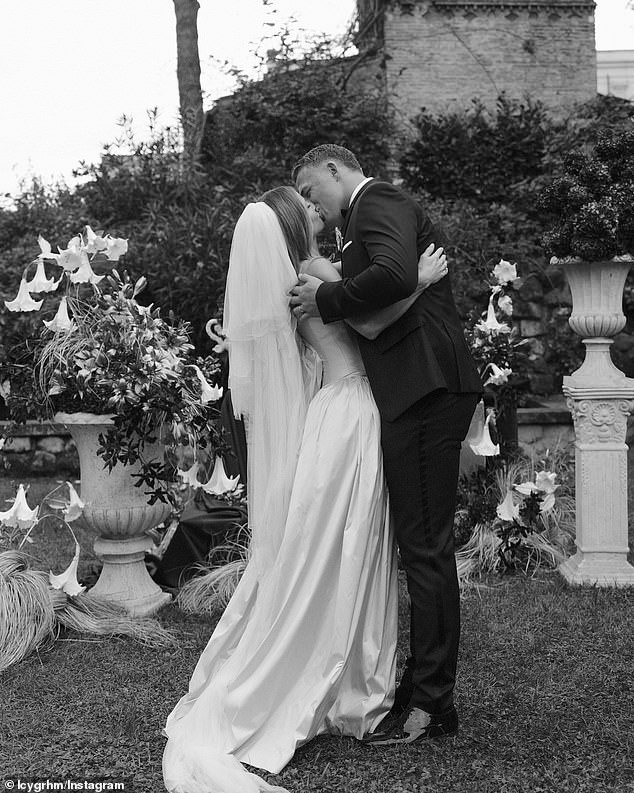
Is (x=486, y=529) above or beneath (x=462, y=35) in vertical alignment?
beneath

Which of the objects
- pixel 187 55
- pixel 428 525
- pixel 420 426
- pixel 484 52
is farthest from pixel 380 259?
pixel 484 52

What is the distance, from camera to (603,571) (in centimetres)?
464

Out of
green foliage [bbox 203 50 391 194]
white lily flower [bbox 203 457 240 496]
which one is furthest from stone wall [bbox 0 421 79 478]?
white lily flower [bbox 203 457 240 496]

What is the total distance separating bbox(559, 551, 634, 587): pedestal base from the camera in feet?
15.1

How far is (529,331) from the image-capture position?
9977 mm

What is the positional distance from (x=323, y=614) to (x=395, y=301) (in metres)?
1.05

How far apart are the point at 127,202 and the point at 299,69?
2.95 m

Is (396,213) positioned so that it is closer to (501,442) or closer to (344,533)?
(344,533)

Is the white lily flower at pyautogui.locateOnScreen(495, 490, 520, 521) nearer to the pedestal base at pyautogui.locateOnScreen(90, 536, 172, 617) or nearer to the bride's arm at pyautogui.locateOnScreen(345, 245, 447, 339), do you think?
the pedestal base at pyautogui.locateOnScreen(90, 536, 172, 617)

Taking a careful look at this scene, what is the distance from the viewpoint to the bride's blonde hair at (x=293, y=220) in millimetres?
2930

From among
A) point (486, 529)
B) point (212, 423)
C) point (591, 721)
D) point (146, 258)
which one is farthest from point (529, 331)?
point (591, 721)

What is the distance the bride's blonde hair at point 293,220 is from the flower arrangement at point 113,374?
1.25 m

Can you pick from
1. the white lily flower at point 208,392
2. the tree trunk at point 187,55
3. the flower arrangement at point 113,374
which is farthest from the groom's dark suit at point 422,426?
the tree trunk at point 187,55

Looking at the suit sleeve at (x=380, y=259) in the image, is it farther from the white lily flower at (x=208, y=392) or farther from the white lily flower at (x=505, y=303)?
the white lily flower at (x=505, y=303)
